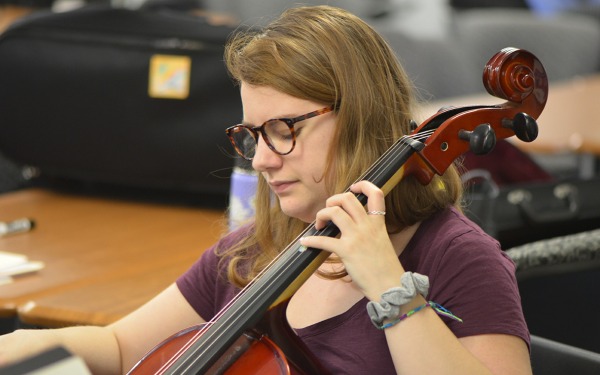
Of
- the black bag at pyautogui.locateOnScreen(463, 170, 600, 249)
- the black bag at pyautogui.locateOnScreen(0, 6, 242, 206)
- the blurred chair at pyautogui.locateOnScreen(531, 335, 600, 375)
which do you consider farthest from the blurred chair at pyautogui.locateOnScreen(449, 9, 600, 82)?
the blurred chair at pyautogui.locateOnScreen(531, 335, 600, 375)

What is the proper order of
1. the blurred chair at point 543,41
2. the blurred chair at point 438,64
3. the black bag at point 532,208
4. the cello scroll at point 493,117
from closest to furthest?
the cello scroll at point 493,117 → the black bag at point 532,208 → the blurred chair at point 438,64 → the blurred chair at point 543,41

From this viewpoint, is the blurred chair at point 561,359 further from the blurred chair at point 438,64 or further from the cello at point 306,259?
the blurred chair at point 438,64

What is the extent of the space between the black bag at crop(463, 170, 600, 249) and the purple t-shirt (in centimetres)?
85

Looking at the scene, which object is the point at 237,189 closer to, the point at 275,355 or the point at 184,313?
the point at 184,313

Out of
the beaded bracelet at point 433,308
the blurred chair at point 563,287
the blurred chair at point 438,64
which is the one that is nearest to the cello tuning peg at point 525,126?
the beaded bracelet at point 433,308

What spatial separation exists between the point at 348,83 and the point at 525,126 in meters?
0.23

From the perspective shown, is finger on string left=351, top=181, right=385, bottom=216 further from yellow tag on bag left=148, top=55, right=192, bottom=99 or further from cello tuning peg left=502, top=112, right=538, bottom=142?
yellow tag on bag left=148, top=55, right=192, bottom=99

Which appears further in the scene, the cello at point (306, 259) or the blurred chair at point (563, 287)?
the blurred chair at point (563, 287)

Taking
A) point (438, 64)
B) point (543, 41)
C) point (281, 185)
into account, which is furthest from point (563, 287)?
point (543, 41)

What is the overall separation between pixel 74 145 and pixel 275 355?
127cm

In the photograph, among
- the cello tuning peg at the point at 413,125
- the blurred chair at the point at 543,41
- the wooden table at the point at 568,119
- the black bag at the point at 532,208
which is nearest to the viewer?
the cello tuning peg at the point at 413,125

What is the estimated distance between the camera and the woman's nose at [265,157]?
128 centimetres

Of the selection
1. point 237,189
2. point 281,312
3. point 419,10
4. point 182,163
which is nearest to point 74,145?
point 182,163

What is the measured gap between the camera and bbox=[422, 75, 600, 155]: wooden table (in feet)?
9.49
